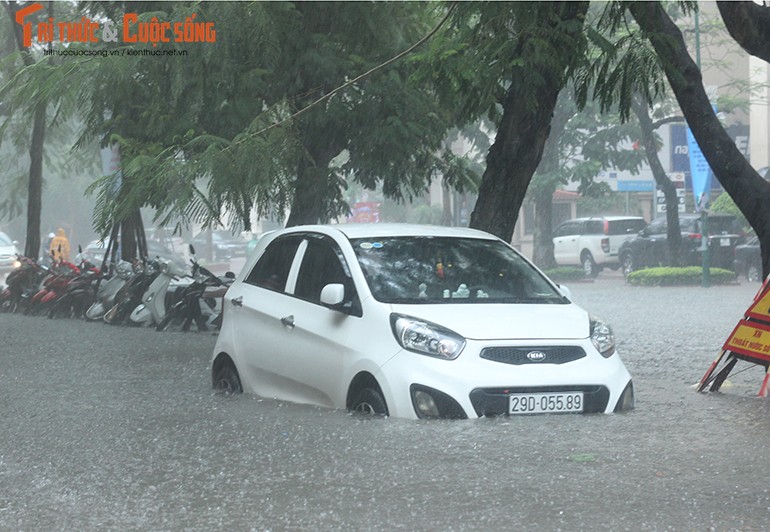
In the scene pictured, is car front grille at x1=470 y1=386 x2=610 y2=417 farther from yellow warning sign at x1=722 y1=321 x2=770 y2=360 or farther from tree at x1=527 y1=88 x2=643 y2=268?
tree at x1=527 y1=88 x2=643 y2=268

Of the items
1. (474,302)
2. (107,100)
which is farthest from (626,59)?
(107,100)

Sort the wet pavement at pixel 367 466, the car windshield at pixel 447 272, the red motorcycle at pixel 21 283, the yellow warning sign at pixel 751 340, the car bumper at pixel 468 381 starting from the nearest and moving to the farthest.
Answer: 1. the wet pavement at pixel 367 466
2. the car bumper at pixel 468 381
3. the car windshield at pixel 447 272
4. the yellow warning sign at pixel 751 340
5. the red motorcycle at pixel 21 283

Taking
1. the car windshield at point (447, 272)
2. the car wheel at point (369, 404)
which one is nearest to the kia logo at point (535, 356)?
the car windshield at point (447, 272)

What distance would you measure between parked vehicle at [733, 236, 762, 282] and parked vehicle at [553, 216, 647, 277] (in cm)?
565

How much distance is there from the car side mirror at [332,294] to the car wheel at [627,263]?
31.6 m

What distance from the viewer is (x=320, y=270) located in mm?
9219

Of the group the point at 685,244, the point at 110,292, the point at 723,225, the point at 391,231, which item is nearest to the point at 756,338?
the point at 391,231

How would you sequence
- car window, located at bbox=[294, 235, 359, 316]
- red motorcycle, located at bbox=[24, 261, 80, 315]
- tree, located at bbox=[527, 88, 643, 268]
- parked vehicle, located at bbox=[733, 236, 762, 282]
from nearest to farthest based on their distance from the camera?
car window, located at bbox=[294, 235, 359, 316], red motorcycle, located at bbox=[24, 261, 80, 315], parked vehicle, located at bbox=[733, 236, 762, 282], tree, located at bbox=[527, 88, 643, 268]

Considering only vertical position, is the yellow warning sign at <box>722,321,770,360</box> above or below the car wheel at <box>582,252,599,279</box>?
above

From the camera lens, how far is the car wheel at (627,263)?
129 feet

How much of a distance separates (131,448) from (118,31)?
7624 millimetres

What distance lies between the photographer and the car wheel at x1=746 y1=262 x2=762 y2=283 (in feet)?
111

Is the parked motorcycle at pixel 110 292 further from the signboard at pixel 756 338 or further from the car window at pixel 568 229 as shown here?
the car window at pixel 568 229

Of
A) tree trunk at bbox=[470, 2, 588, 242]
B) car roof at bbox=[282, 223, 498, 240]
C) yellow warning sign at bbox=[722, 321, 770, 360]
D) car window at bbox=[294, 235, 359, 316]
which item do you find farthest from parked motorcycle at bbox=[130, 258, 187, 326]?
yellow warning sign at bbox=[722, 321, 770, 360]
